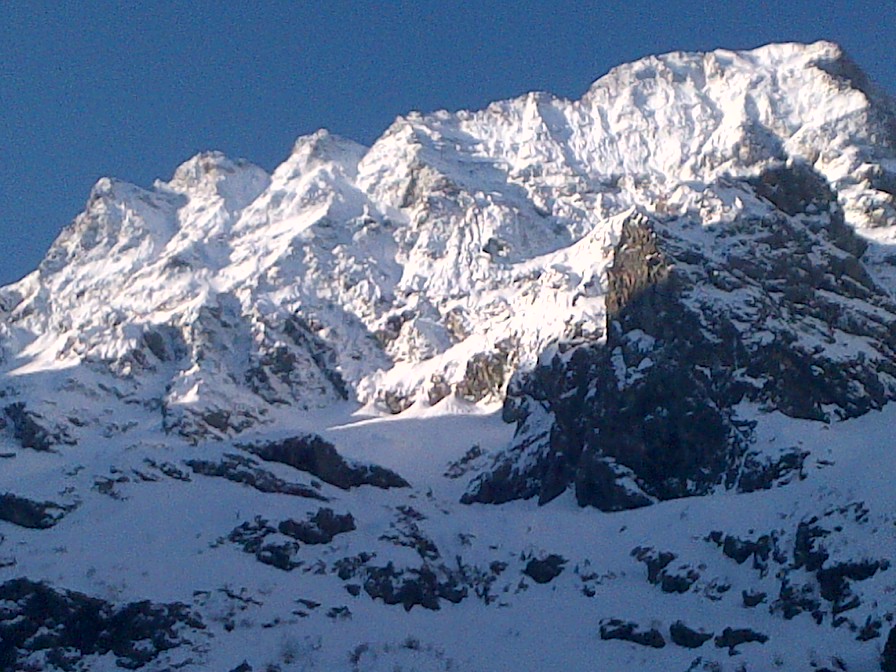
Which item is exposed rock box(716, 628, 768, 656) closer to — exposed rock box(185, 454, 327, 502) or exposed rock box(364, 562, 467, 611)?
exposed rock box(364, 562, 467, 611)

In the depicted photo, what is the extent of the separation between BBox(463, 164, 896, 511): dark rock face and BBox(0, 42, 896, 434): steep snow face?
7.10m

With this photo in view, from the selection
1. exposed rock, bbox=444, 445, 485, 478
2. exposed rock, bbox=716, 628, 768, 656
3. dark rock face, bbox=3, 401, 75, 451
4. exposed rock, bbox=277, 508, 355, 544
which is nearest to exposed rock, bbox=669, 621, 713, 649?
exposed rock, bbox=716, 628, 768, 656

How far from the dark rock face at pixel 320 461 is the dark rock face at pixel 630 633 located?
23854mm

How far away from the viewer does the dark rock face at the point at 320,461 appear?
9856 cm

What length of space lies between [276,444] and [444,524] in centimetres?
1125

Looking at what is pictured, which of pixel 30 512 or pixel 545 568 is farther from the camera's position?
pixel 545 568

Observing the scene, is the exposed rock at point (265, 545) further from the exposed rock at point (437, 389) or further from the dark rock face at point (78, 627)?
the exposed rock at point (437, 389)

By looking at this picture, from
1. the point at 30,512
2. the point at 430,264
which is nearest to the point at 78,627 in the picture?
the point at 30,512

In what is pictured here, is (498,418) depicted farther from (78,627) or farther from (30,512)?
(78,627)

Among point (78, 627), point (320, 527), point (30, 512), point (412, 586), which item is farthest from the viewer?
point (320, 527)

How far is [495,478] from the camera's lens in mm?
111562

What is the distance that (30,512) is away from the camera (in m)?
88.2

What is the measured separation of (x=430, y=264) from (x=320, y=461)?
252 feet

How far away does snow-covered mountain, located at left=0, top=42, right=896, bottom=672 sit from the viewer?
77.1 metres
